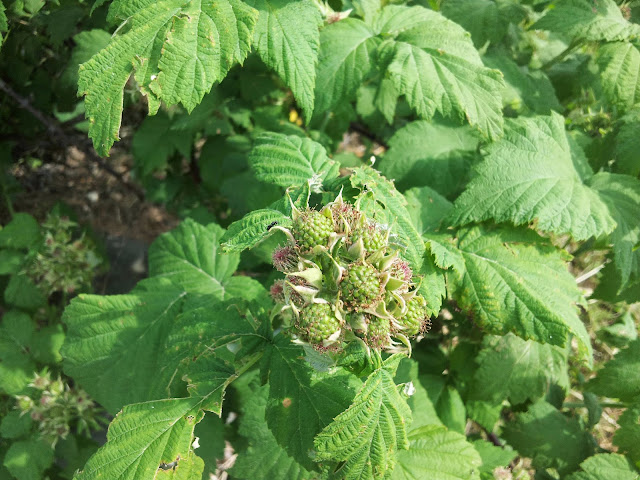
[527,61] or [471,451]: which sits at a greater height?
[527,61]

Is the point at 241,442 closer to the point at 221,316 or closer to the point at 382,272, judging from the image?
the point at 221,316

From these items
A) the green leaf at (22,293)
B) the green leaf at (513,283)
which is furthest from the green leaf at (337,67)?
the green leaf at (22,293)

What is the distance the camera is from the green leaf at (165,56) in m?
1.63

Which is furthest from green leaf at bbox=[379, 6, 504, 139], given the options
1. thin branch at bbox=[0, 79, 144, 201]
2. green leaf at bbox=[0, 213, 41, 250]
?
green leaf at bbox=[0, 213, 41, 250]

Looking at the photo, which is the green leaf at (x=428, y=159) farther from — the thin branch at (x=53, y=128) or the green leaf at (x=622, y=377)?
the thin branch at (x=53, y=128)

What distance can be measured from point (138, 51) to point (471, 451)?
2.02m

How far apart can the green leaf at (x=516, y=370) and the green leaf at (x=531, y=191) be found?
822 mm

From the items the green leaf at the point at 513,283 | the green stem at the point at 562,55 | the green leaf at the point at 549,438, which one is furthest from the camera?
the green stem at the point at 562,55

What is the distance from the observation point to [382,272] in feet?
4.40

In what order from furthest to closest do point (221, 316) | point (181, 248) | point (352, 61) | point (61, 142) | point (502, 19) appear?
point (61, 142) → point (502, 19) → point (181, 248) → point (352, 61) → point (221, 316)

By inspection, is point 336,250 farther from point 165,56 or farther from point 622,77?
point 622,77

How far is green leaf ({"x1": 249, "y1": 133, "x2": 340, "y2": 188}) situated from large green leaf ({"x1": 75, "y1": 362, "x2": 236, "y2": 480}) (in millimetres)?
798

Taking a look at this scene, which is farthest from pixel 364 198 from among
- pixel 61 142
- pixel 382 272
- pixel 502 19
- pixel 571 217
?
pixel 61 142

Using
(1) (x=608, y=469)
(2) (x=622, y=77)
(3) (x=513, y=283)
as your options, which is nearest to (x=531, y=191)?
(3) (x=513, y=283)
